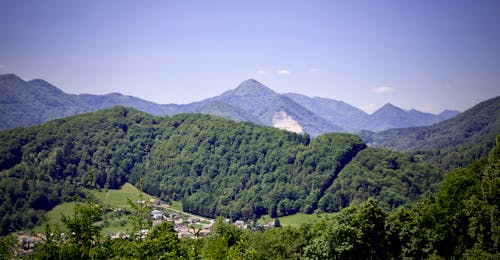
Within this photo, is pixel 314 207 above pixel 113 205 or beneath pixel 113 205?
above

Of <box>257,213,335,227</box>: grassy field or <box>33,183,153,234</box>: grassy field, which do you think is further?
<box>257,213,335,227</box>: grassy field

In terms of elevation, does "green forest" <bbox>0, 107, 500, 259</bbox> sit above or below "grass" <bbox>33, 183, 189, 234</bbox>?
above

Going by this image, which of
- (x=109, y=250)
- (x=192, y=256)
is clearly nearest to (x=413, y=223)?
(x=192, y=256)

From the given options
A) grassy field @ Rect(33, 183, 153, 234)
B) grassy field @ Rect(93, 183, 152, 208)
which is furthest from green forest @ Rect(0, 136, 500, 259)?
grassy field @ Rect(93, 183, 152, 208)

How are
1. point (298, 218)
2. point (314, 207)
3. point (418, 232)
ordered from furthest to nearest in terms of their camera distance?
point (314, 207) < point (298, 218) < point (418, 232)

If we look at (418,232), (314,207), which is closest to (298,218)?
(314,207)

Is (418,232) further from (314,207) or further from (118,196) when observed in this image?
(118,196)

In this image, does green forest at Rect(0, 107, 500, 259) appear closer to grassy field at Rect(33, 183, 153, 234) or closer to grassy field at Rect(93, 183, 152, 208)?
grassy field at Rect(33, 183, 153, 234)

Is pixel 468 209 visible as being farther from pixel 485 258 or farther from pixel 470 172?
pixel 470 172

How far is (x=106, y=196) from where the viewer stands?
602 feet

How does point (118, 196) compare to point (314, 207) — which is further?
point (118, 196)


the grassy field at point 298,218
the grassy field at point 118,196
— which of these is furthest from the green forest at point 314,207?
the grassy field at point 118,196

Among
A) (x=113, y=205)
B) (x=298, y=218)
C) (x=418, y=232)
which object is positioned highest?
(x=418, y=232)

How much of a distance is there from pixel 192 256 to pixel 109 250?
7103 mm
